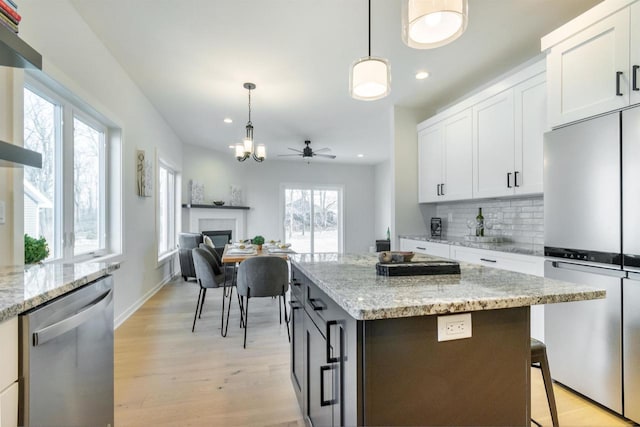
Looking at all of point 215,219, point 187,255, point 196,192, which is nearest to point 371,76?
point 187,255

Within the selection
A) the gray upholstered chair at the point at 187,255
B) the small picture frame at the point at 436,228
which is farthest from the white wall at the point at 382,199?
the gray upholstered chair at the point at 187,255

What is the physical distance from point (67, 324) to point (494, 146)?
11.1ft

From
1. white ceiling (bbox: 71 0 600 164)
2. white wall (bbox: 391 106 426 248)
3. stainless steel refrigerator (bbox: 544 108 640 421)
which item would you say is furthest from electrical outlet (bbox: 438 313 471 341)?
white wall (bbox: 391 106 426 248)

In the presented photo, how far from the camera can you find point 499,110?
115 inches

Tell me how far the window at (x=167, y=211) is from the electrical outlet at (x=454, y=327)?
5094mm

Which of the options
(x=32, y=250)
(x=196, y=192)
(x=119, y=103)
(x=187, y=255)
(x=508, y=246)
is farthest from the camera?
(x=196, y=192)

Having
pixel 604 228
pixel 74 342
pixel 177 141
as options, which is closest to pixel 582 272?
pixel 604 228

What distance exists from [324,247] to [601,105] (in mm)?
6871

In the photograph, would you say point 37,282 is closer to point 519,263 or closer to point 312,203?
point 519,263

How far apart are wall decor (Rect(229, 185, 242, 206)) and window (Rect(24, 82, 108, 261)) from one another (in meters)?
4.03

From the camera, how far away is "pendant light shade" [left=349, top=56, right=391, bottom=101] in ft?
5.27

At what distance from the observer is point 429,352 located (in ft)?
3.12

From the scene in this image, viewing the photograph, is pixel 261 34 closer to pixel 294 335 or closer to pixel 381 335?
pixel 294 335

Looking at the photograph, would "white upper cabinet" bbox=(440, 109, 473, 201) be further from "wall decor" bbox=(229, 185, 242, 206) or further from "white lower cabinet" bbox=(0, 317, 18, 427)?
"wall decor" bbox=(229, 185, 242, 206)
